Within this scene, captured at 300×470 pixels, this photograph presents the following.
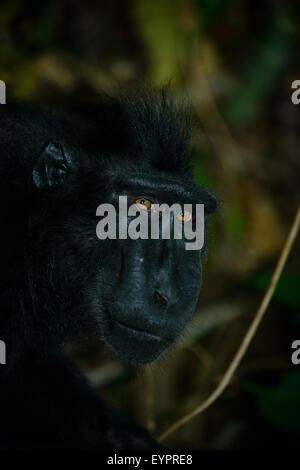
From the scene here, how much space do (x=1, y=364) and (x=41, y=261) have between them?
617 millimetres

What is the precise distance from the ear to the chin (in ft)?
2.85

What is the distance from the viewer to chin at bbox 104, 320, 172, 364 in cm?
327

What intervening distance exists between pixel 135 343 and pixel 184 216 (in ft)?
2.51

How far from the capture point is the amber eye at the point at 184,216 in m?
3.48

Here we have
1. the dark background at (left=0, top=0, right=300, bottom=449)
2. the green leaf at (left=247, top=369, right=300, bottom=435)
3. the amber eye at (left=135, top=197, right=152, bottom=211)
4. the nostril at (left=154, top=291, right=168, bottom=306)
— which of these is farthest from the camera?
the dark background at (left=0, top=0, right=300, bottom=449)

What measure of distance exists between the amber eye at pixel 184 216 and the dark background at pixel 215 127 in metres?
1.66

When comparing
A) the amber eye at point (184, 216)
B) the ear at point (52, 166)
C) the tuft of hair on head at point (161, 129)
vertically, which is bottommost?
the amber eye at point (184, 216)

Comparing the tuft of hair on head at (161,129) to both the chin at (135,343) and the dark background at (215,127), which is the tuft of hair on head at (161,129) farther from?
the dark background at (215,127)

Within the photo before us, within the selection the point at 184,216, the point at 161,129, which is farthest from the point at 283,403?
the point at 161,129

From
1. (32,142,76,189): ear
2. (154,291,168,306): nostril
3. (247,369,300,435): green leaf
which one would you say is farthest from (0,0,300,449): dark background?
(32,142,76,189): ear

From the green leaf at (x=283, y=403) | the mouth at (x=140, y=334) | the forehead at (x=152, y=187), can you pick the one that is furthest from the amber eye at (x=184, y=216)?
the green leaf at (x=283, y=403)

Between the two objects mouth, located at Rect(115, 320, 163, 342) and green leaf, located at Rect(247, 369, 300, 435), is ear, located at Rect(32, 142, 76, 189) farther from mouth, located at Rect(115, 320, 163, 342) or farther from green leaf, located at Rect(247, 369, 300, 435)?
green leaf, located at Rect(247, 369, 300, 435)

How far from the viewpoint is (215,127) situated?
814 centimetres
